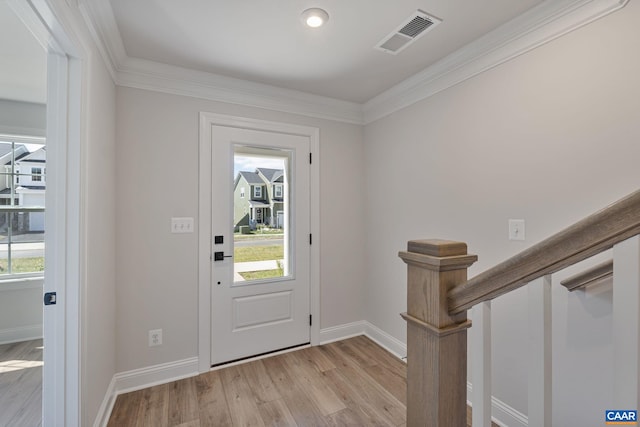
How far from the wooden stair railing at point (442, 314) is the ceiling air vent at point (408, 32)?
5.14 ft

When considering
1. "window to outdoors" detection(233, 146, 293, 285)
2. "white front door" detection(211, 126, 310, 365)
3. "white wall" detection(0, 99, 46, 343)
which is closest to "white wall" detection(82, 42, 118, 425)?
"white front door" detection(211, 126, 310, 365)

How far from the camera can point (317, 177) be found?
2.86m

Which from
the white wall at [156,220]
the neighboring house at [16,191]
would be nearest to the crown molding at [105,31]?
the white wall at [156,220]

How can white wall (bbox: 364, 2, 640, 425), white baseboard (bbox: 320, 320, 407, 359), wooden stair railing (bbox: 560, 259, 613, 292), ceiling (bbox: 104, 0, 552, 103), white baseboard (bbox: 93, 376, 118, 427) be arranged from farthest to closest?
white baseboard (bbox: 320, 320, 407, 359), white baseboard (bbox: 93, 376, 118, 427), ceiling (bbox: 104, 0, 552, 103), white wall (bbox: 364, 2, 640, 425), wooden stair railing (bbox: 560, 259, 613, 292)

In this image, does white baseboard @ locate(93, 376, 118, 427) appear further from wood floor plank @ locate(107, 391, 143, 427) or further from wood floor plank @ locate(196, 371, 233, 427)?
wood floor plank @ locate(196, 371, 233, 427)

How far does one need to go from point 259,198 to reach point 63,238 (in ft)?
4.77

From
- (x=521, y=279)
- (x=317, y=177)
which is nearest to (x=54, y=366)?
(x=521, y=279)

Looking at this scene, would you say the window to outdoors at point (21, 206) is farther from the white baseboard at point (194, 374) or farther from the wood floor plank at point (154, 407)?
the wood floor plank at point (154, 407)

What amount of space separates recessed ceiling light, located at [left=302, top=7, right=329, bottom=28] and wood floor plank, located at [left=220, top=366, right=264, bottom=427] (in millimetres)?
2488

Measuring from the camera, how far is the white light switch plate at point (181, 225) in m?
2.30

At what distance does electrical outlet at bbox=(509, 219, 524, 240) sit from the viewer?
175cm

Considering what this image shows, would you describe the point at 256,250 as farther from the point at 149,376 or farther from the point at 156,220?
the point at 149,376

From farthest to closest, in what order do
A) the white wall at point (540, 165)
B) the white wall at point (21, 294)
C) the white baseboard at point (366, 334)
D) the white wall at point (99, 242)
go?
1. the white wall at point (21, 294)
2. the white baseboard at point (366, 334)
3. the white wall at point (99, 242)
4. the white wall at point (540, 165)

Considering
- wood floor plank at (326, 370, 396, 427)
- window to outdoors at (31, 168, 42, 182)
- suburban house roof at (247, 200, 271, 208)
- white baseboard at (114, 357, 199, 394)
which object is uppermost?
window to outdoors at (31, 168, 42, 182)
